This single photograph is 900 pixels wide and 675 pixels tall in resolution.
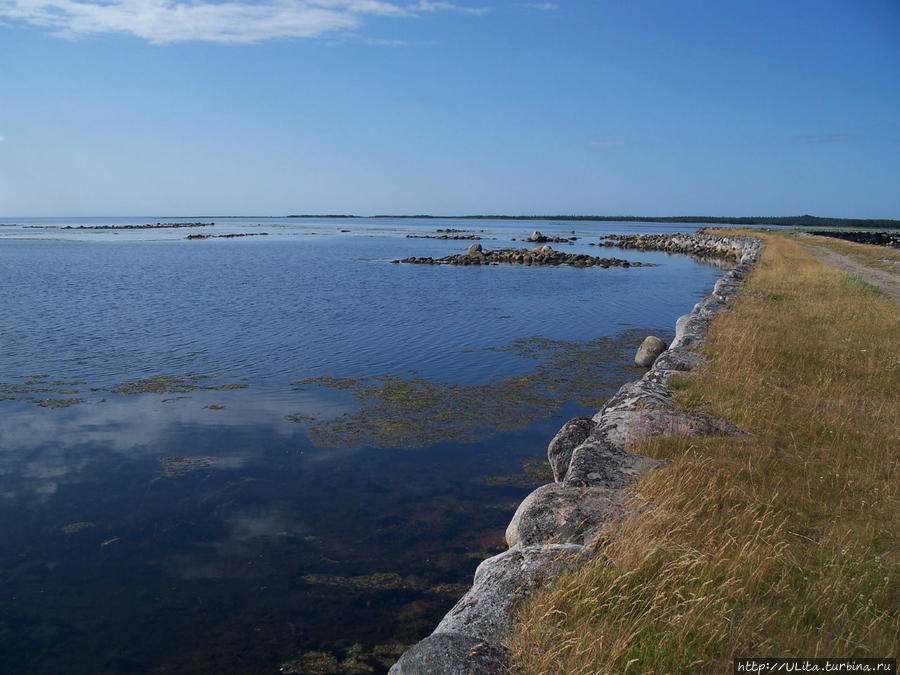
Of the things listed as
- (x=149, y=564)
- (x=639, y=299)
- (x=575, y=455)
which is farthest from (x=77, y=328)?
(x=639, y=299)

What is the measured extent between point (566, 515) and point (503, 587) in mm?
1267

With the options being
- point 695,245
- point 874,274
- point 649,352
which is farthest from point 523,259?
point 649,352

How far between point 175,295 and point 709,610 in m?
28.5

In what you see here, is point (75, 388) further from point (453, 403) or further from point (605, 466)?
point (605, 466)

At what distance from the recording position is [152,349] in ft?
53.6

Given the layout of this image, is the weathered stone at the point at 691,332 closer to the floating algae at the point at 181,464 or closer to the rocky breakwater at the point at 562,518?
the rocky breakwater at the point at 562,518

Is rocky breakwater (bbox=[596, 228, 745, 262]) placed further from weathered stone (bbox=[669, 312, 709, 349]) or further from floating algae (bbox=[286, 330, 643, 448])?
floating algae (bbox=[286, 330, 643, 448])

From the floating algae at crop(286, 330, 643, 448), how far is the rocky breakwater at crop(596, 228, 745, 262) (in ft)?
147

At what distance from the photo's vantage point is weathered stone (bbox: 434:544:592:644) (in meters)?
3.73

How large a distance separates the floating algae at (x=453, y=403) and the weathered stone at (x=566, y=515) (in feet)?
15.8

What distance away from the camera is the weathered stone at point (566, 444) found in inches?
292

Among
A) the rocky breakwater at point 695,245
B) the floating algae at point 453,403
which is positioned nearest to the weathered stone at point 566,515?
the floating algae at point 453,403

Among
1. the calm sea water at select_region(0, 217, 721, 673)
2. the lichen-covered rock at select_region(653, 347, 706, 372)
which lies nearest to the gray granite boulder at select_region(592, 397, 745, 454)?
the calm sea water at select_region(0, 217, 721, 673)

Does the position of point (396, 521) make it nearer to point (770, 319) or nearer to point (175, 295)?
point (770, 319)
